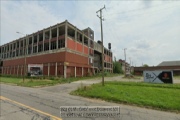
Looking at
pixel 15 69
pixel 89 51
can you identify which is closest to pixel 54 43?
pixel 89 51

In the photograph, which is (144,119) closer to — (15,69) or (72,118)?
(72,118)

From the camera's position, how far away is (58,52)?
36.2 meters

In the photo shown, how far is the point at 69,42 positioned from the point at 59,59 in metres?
5.52

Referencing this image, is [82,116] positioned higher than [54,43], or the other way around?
[54,43]

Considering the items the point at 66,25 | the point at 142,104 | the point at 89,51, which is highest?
the point at 66,25

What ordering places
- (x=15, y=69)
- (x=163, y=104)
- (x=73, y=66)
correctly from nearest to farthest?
(x=163, y=104), (x=73, y=66), (x=15, y=69)

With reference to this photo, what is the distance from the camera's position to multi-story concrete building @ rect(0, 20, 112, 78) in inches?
1404

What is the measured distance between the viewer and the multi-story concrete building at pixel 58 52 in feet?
117

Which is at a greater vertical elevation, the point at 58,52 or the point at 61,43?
the point at 61,43

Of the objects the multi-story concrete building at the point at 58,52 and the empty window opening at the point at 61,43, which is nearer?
the multi-story concrete building at the point at 58,52

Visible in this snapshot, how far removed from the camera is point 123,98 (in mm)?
10688

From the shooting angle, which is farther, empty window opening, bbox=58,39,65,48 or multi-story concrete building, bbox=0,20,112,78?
empty window opening, bbox=58,39,65,48

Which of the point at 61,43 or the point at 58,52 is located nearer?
the point at 58,52

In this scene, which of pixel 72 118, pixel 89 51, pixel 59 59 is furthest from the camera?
pixel 89 51
